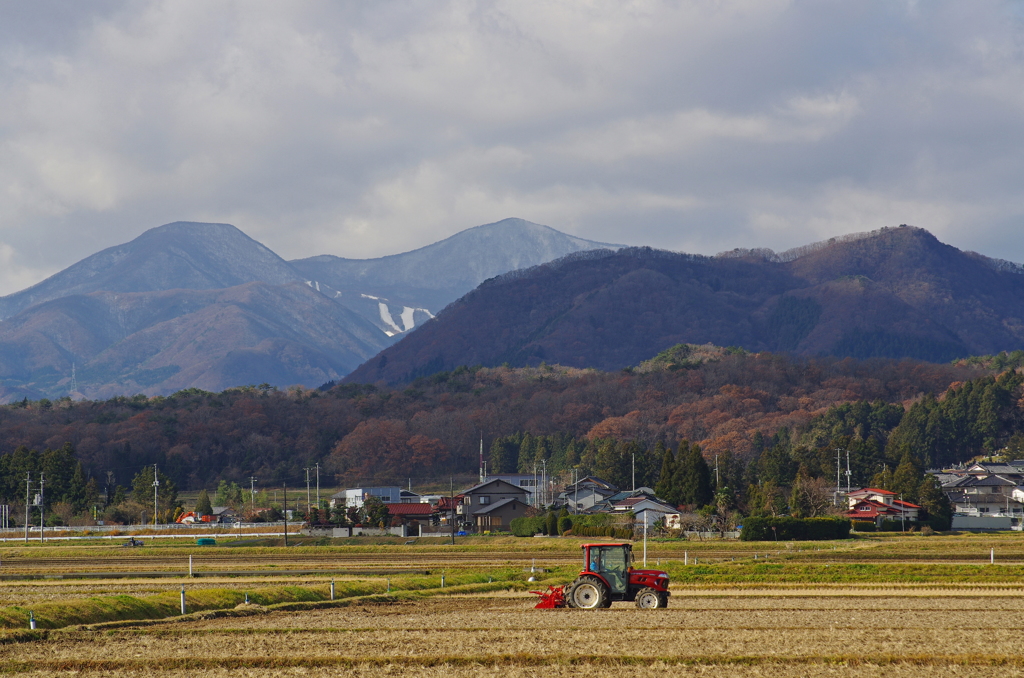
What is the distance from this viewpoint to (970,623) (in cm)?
2677

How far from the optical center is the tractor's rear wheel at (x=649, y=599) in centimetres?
2992

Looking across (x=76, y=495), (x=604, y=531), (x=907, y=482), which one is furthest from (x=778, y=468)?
(x=76, y=495)

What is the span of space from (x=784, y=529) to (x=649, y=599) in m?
42.1

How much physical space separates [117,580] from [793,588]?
26.1 metres

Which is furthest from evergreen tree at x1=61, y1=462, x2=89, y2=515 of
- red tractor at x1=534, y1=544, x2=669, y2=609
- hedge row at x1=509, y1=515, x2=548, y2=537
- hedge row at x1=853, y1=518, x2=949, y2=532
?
red tractor at x1=534, y1=544, x2=669, y2=609

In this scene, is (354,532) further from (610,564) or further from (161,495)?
(610,564)

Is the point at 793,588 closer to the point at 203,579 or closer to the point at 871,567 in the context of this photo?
the point at 871,567

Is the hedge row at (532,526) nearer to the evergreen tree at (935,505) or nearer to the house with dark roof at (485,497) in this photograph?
the house with dark roof at (485,497)

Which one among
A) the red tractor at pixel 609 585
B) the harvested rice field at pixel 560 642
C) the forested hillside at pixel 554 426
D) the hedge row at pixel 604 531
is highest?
the forested hillside at pixel 554 426

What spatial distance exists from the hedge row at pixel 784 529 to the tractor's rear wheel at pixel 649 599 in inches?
1619

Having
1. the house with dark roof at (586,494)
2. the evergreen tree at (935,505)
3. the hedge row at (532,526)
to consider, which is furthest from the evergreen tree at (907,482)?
the hedge row at (532,526)

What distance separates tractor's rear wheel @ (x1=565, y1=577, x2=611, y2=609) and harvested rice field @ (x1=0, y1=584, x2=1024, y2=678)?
537 mm

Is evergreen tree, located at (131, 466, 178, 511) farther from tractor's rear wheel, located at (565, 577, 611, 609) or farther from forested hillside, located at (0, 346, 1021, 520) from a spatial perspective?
tractor's rear wheel, located at (565, 577, 611, 609)

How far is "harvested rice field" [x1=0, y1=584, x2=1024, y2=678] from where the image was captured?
822 inches
